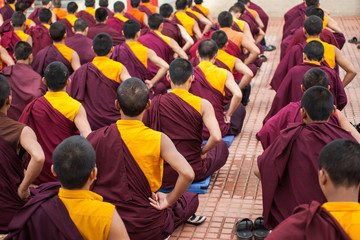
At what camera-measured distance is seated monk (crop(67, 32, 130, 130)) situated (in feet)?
23.9

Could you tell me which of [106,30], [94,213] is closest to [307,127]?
[94,213]

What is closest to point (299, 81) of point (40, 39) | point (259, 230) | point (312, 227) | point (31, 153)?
point (259, 230)

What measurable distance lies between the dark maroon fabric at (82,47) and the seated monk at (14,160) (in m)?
4.42

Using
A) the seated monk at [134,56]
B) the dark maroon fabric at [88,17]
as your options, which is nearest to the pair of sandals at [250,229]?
the seated monk at [134,56]

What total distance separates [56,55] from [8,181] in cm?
388

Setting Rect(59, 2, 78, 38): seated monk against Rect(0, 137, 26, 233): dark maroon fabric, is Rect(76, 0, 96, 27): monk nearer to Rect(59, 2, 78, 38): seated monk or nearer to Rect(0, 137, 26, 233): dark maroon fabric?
Rect(59, 2, 78, 38): seated monk

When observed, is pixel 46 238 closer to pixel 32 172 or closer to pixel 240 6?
pixel 32 172

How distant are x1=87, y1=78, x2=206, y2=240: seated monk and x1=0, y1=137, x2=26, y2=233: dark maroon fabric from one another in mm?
714

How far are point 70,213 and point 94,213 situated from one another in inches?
5.8

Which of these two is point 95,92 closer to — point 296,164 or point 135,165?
point 135,165

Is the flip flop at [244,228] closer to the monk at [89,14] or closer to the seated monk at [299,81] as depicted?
the seated monk at [299,81]

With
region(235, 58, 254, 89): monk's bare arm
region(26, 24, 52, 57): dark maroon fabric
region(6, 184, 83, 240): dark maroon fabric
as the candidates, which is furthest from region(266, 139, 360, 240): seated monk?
region(26, 24, 52, 57): dark maroon fabric

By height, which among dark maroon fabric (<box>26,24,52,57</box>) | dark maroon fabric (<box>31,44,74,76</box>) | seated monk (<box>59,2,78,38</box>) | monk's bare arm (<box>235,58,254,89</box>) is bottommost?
seated monk (<box>59,2,78,38</box>)

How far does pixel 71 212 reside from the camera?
11.1 ft
